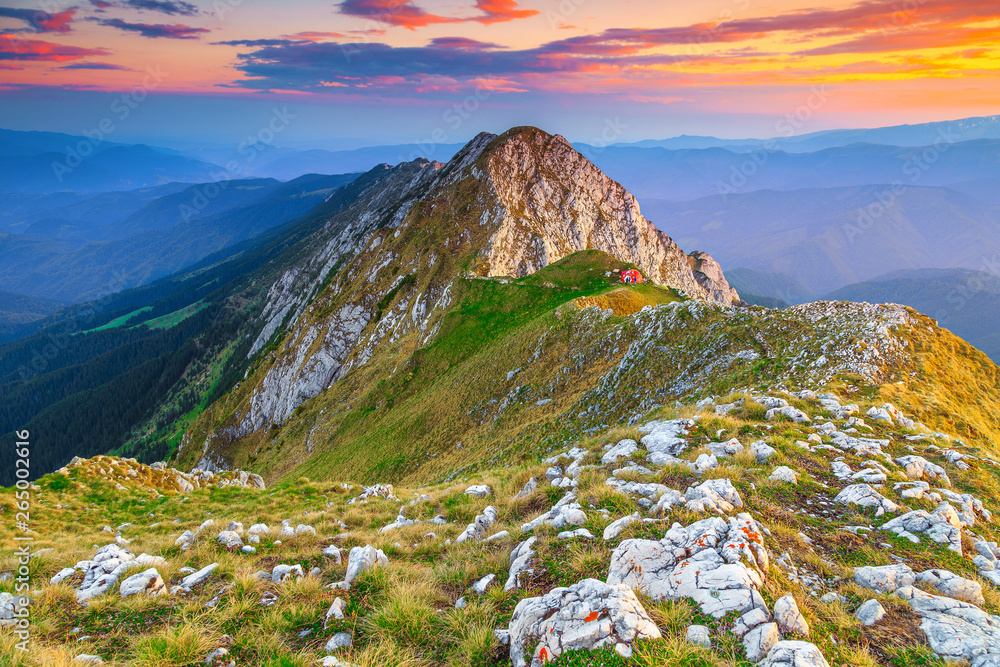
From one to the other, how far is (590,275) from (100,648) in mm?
55075

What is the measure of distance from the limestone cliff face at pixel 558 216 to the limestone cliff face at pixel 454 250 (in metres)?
0.30

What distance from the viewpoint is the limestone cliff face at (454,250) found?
78500 millimetres

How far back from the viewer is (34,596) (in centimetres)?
814

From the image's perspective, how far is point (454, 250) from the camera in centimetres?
8156

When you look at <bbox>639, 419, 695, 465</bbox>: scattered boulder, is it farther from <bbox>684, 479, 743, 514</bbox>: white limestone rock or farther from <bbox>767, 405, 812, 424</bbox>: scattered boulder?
<bbox>767, 405, 812, 424</bbox>: scattered boulder

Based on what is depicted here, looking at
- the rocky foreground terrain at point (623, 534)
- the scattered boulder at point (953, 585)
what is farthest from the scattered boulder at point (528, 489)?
the scattered boulder at point (953, 585)

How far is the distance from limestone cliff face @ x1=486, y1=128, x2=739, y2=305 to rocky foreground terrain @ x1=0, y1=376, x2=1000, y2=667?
→ 212 feet

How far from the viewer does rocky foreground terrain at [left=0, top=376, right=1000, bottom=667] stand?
5988mm

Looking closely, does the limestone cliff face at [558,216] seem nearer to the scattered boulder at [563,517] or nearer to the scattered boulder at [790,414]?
the scattered boulder at [790,414]

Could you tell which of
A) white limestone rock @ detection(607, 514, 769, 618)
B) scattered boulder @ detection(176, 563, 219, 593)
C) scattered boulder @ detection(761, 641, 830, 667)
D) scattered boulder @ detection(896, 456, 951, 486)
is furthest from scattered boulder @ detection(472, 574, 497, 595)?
scattered boulder @ detection(896, 456, 951, 486)

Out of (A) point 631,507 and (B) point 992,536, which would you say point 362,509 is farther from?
(B) point 992,536

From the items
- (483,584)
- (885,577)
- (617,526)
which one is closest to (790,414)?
(885,577)

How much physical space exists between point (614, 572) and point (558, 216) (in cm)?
10020

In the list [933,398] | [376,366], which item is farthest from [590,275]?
[933,398]
